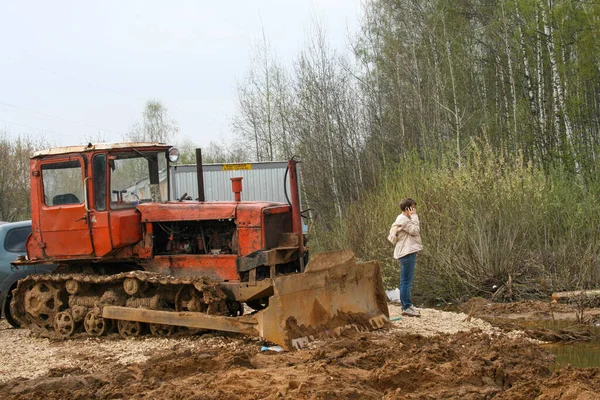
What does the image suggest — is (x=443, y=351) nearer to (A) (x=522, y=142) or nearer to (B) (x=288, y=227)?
(B) (x=288, y=227)

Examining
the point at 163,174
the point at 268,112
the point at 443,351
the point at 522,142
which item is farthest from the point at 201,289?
the point at 268,112

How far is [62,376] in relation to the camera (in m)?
8.10

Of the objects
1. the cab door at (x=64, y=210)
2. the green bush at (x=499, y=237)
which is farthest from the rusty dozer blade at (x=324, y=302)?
the green bush at (x=499, y=237)

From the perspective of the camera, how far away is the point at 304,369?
24.6 feet

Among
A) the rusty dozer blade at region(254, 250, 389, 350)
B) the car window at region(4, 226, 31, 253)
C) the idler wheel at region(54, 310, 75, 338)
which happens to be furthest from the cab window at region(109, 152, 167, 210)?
the rusty dozer blade at region(254, 250, 389, 350)

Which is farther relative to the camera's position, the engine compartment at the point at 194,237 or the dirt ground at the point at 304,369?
the engine compartment at the point at 194,237

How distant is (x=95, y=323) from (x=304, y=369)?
430cm

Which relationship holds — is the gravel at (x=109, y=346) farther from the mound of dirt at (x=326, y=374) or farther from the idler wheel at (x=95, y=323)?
the mound of dirt at (x=326, y=374)

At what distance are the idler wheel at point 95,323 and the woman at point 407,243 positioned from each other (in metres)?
4.25

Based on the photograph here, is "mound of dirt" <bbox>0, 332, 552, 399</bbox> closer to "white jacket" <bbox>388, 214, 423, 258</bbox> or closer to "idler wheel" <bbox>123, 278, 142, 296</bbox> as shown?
"idler wheel" <bbox>123, 278, 142, 296</bbox>

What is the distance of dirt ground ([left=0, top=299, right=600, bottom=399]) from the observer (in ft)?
21.6

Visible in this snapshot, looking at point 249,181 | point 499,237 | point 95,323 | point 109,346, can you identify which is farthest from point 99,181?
point 249,181

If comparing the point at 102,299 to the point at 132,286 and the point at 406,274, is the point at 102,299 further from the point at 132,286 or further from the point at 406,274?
the point at 406,274

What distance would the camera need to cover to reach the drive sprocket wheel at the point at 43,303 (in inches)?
446
